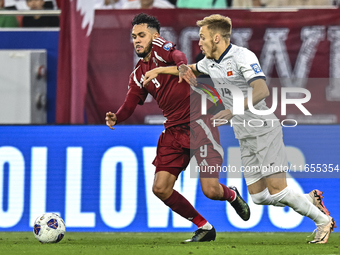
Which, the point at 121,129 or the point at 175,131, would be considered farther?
the point at 121,129

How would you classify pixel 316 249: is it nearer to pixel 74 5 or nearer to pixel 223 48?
pixel 223 48

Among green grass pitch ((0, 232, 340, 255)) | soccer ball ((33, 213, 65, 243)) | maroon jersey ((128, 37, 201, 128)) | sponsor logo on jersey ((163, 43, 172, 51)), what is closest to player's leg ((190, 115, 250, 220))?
maroon jersey ((128, 37, 201, 128))

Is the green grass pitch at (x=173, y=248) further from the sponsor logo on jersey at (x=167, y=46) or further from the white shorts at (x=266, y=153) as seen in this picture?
the sponsor logo on jersey at (x=167, y=46)

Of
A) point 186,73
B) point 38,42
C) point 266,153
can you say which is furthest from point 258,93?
point 38,42

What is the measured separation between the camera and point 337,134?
6.91 meters

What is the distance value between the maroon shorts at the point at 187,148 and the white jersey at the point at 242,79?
36 cm

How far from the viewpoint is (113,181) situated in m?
7.05

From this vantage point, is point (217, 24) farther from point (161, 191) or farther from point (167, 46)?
point (161, 191)

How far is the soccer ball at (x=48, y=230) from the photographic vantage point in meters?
5.45

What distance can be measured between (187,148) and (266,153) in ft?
2.52

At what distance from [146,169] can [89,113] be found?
3.39 ft

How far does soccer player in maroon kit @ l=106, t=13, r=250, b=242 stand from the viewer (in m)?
5.46

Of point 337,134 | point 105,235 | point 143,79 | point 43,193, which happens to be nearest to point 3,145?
point 43,193

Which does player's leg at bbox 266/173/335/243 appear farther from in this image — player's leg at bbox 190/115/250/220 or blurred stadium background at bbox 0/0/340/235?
blurred stadium background at bbox 0/0/340/235
